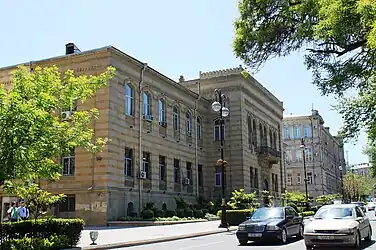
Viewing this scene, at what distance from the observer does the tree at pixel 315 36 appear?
36.2ft

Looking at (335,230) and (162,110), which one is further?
(162,110)

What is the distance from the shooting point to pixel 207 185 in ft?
156

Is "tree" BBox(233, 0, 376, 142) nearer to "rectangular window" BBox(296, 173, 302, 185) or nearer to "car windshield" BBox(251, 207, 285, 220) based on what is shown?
"car windshield" BBox(251, 207, 285, 220)

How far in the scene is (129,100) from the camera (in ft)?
114

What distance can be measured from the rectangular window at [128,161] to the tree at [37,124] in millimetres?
15689

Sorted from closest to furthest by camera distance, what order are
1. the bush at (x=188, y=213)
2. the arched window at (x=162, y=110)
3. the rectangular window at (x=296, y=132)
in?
the bush at (x=188, y=213), the arched window at (x=162, y=110), the rectangular window at (x=296, y=132)

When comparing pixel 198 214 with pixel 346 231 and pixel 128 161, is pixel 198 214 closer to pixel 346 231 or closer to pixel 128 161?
pixel 128 161

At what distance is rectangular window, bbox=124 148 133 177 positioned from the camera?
33412 millimetres

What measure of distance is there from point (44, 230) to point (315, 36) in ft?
36.2

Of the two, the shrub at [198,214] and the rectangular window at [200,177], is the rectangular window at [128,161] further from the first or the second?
the rectangular window at [200,177]

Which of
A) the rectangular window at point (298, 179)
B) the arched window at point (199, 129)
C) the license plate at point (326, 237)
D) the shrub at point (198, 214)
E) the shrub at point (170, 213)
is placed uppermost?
the arched window at point (199, 129)

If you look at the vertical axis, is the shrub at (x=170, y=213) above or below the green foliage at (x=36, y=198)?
below

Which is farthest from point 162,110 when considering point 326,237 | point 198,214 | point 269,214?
point 326,237

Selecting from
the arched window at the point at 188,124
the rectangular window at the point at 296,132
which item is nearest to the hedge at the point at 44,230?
the arched window at the point at 188,124
